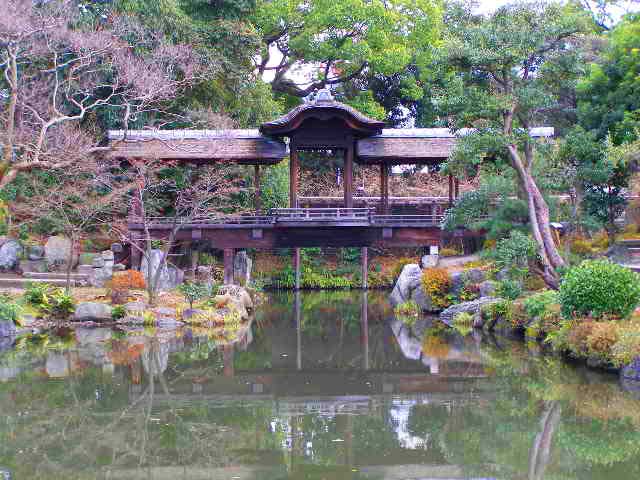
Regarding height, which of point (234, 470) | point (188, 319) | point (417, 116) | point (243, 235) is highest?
point (417, 116)

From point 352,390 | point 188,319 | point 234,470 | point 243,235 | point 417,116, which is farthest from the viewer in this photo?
point 417,116

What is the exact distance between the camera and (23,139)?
18.1 m

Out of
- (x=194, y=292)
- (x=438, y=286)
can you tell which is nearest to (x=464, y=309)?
(x=438, y=286)

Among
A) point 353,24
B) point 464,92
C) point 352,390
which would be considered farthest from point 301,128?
point 352,390

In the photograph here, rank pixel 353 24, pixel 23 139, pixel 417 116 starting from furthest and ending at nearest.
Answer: pixel 417 116 → pixel 353 24 → pixel 23 139

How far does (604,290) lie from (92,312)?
10.9m

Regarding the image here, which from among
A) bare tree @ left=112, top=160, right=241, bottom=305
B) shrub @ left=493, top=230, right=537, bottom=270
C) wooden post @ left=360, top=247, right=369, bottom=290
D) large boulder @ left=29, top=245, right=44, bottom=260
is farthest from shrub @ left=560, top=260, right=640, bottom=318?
large boulder @ left=29, top=245, right=44, bottom=260

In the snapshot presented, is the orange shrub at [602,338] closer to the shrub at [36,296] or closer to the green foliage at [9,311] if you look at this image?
the green foliage at [9,311]

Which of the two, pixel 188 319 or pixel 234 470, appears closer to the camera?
pixel 234 470

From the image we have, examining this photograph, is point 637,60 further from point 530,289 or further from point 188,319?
point 188,319

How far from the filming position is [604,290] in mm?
11852

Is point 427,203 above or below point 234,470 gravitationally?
above

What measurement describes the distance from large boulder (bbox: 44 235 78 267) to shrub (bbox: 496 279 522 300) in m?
12.1

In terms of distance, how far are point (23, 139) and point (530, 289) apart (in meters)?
12.8
